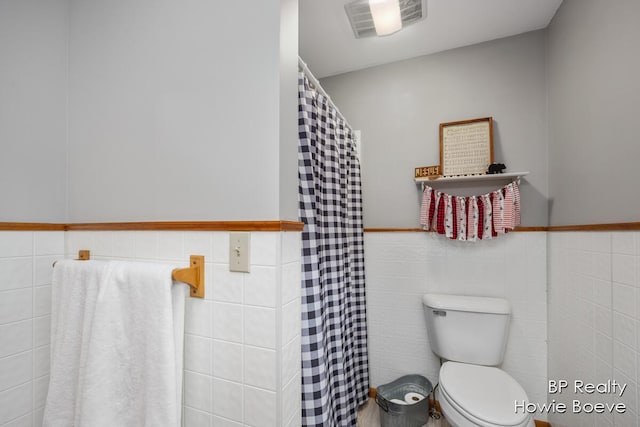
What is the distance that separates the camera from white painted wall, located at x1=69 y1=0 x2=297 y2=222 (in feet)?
2.78

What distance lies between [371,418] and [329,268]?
1139 mm

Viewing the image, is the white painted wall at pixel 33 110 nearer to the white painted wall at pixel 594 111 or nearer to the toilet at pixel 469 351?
the toilet at pixel 469 351

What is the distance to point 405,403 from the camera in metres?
1.62

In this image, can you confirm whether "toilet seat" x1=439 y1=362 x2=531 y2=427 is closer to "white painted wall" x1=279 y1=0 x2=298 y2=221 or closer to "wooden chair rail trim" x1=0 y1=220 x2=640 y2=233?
"wooden chair rail trim" x1=0 y1=220 x2=640 y2=233

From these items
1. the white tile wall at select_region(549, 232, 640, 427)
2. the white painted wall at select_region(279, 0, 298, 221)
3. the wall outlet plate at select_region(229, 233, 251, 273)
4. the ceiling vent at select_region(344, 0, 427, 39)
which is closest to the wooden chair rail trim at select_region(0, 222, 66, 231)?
the wall outlet plate at select_region(229, 233, 251, 273)

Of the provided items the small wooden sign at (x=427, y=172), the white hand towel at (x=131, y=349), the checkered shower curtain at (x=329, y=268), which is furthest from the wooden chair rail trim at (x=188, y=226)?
the small wooden sign at (x=427, y=172)

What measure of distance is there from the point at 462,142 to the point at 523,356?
53.9 inches

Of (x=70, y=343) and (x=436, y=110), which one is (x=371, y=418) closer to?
(x=70, y=343)

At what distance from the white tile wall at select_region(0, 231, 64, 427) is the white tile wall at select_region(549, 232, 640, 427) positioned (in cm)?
213

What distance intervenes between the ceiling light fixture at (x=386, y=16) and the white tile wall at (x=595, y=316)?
4.81ft

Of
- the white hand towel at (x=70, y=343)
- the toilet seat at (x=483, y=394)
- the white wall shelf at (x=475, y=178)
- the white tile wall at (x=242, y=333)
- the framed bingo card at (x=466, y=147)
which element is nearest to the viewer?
the white tile wall at (x=242, y=333)

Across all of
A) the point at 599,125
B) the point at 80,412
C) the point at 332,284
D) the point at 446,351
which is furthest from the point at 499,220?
the point at 80,412

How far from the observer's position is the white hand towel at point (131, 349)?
796mm

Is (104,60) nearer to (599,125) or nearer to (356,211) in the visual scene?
(356,211)
